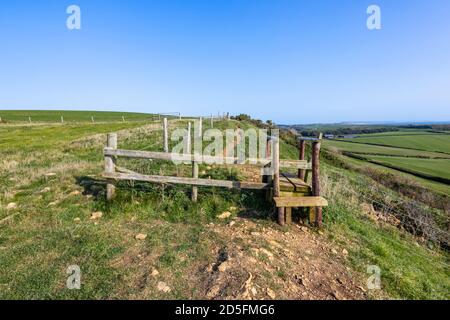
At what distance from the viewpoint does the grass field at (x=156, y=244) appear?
174 inches

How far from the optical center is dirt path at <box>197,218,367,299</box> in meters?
4.26

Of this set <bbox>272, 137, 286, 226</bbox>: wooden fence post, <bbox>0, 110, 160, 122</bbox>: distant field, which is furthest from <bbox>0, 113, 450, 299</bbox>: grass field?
<bbox>0, 110, 160, 122</bbox>: distant field

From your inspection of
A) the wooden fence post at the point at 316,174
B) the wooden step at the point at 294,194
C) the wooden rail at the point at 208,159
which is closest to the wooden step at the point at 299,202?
the wooden fence post at the point at 316,174

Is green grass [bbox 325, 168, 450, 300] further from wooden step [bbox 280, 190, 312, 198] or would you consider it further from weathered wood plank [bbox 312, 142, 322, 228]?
wooden step [bbox 280, 190, 312, 198]

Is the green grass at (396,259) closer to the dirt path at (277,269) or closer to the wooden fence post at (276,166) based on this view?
the dirt path at (277,269)

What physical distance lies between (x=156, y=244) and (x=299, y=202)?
322 cm

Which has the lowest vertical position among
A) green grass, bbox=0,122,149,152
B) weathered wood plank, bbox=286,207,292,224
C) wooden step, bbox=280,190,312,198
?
weathered wood plank, bbox=286,207,292,224

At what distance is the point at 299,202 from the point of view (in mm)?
6324

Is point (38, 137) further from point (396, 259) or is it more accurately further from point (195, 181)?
point (396, 259)

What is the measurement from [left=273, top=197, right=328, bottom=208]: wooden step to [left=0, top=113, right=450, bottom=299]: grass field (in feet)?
1.84

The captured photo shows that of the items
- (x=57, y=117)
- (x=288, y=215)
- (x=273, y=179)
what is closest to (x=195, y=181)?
(x=273, y=179)

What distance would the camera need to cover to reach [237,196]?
7.53 metres
